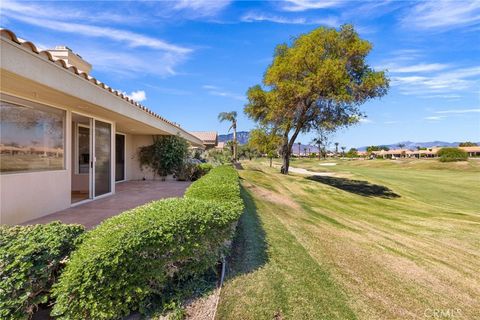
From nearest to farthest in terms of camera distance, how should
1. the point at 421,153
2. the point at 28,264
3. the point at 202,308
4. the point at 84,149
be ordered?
the point at 28,264, the point at 202,308, the point at 84,149, the point at 421,153

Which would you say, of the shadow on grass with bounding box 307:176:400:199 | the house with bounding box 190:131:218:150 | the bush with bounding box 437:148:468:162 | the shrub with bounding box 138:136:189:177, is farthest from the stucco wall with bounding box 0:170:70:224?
the bush with bounding box 437:148:468:162

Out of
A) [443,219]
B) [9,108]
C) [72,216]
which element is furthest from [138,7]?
[443,219]

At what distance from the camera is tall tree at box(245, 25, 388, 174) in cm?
1638

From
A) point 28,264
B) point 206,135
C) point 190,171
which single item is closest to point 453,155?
point 206,135

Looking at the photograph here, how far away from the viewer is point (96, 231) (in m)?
3.09

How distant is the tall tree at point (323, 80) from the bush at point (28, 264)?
1539 centimetres

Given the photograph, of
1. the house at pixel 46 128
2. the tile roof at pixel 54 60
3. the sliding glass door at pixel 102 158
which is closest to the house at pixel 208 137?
the sliding glass door at pixel 102 158

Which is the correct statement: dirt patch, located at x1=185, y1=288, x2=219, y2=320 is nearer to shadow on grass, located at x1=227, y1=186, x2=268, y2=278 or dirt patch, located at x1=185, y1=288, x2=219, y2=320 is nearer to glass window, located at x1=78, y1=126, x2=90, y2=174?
shadow on grass, located at x1=227, y1=186, x2=268, y2=278

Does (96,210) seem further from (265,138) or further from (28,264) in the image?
(265,138)

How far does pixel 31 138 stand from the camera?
6.03 meters

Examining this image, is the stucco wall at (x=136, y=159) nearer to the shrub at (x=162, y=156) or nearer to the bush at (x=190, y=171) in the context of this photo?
the shrub at (x=162, y=156)

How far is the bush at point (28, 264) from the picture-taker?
7.71 feet

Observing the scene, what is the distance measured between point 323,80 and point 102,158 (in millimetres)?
13065

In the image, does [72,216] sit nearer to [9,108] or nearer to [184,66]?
[9,108]
